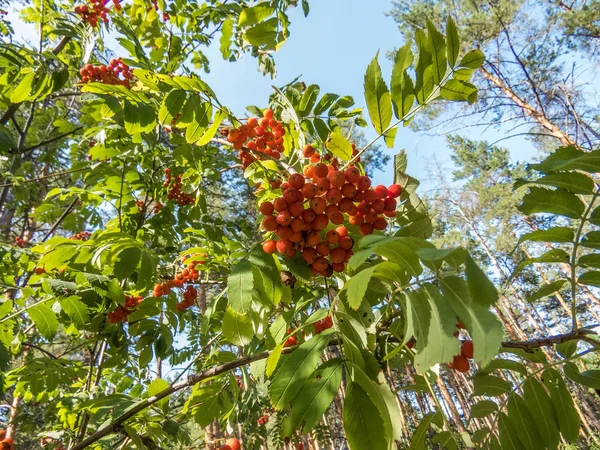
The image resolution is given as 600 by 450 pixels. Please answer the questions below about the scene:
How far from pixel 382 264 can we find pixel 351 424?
444 mm

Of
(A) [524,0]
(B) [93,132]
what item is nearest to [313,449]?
(B) [93,132]

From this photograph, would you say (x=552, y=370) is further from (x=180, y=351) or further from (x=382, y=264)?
(x=180, y=351)

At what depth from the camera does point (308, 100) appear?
5.98 feet

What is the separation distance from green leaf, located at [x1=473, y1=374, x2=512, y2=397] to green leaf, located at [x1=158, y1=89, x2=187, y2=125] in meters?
1.70

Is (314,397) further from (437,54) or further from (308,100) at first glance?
(308,100)

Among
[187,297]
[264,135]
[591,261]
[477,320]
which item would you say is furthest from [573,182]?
[187,297]

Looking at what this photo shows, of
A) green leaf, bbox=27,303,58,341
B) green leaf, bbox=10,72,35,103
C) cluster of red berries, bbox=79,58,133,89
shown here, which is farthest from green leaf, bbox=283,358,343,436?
cluster of red berries, bbox=79,58,133,89

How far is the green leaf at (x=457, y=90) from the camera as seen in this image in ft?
4.33

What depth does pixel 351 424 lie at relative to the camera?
94 centimetres

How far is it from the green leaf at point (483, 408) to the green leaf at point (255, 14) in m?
2.11

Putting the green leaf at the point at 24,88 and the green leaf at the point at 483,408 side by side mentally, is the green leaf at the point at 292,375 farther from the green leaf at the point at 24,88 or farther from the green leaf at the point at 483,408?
the green leaf at the point at 24,88

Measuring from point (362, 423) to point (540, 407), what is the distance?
0.83 metres

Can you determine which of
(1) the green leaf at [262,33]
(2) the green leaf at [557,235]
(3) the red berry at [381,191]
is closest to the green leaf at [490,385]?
(2) the green leaf at [557,235]

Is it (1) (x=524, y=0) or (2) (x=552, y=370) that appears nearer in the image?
(2) (x=552, y=370)
